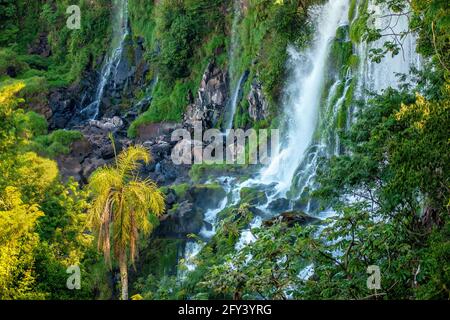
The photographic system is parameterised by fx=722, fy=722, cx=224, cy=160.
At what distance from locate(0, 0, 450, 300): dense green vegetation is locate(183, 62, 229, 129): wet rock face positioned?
0.45 meters

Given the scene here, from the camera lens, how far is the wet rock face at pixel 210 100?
29672 millimetres

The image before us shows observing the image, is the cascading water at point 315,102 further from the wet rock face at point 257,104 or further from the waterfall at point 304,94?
the wet rock face at point 257,104

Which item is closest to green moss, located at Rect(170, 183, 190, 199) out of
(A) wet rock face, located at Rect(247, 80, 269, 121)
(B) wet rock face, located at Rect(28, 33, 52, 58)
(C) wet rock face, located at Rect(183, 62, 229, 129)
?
(A) wet rock face, located at Rect(247, 80, 269, 121)

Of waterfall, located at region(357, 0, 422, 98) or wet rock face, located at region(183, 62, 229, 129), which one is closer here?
waterfall, located at region(357, 0, 422, 98)

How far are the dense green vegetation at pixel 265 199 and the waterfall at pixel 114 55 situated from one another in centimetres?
376

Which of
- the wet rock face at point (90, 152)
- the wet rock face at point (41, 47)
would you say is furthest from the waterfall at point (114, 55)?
the wet rock face at point (41, 47)

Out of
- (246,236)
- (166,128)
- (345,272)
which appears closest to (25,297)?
(345,272)

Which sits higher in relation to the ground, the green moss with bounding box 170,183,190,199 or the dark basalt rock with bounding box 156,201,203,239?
the green moss with bounding box 170,183,190,199

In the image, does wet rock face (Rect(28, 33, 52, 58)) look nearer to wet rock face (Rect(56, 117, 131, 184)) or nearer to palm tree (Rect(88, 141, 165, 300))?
wet rock face (Rect(56, 117, 131, 184))

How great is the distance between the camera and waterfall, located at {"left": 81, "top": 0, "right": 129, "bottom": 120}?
115ft

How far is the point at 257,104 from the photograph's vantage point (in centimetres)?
2733

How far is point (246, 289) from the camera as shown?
358 inches
